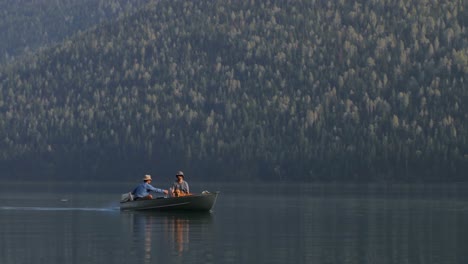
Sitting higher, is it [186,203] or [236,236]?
[186,203]

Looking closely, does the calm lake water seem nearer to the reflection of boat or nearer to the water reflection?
the water reflection

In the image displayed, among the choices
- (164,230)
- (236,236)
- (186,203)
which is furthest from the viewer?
(186,203)

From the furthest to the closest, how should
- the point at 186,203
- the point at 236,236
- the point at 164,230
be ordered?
the point at 186,203 < the point at 164,230 < the point at 236,236

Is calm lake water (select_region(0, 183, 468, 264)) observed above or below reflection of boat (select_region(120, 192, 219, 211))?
below

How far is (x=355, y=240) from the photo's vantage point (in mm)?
75438

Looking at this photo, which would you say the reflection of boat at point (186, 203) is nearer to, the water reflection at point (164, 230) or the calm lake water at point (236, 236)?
the water reflection at point (164, 230)

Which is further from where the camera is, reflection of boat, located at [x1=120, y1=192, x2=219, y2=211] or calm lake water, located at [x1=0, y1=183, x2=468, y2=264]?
reflection of boat, located at [x1=120, y1=192, x2=219, y2=211]

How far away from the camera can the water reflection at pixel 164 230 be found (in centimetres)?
6900

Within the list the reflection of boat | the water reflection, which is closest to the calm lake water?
the water reflection

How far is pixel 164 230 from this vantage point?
8388 cm

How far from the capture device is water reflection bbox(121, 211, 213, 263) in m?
69.0

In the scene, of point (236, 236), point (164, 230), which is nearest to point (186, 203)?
point (164, 230)

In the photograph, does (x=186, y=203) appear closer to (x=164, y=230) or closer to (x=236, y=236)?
(x=164, y=230)

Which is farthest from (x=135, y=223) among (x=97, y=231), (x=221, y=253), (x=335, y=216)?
(x=221, y=253)
